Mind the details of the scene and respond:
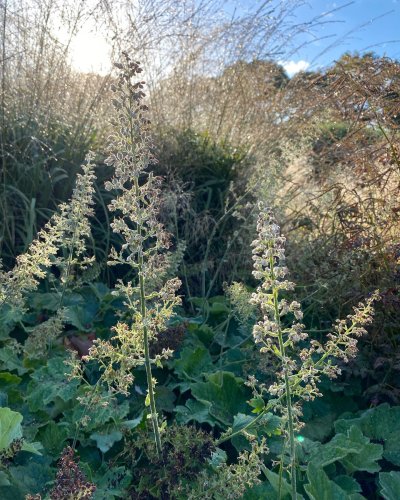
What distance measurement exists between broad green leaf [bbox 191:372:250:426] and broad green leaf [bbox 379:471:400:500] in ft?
1.63

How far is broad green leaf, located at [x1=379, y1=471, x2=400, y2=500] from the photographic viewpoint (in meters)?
1.71

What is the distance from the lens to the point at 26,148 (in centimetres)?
324

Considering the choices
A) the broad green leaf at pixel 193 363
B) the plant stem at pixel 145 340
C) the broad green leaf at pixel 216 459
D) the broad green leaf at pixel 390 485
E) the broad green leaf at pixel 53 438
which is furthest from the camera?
the broad green leaf at pixel 193 363

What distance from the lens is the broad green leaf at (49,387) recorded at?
6.24ft

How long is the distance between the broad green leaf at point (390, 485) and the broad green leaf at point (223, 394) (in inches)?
19.6

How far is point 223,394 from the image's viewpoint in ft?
6.93

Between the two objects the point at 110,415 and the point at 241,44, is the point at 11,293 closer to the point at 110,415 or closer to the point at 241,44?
the point at 110,415

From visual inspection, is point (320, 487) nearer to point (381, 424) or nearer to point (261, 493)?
point (261, 493)

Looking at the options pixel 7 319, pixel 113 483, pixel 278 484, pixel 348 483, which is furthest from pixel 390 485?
pixel 7 319

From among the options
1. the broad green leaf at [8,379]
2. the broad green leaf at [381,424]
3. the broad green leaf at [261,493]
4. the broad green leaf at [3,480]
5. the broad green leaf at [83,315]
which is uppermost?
the broad green leaf at [83,315]

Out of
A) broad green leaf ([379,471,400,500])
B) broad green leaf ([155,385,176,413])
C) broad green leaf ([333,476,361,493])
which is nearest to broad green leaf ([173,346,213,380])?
broad green leaf ([155,385,176,413])

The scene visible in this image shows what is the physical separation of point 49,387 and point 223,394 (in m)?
0.55

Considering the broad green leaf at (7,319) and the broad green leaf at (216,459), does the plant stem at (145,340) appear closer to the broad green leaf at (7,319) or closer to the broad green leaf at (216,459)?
the broad green leaf at (216,459)

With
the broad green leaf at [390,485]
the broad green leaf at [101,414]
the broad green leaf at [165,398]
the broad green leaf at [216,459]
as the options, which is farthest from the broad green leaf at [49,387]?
the broad green leaf at [390,485]
